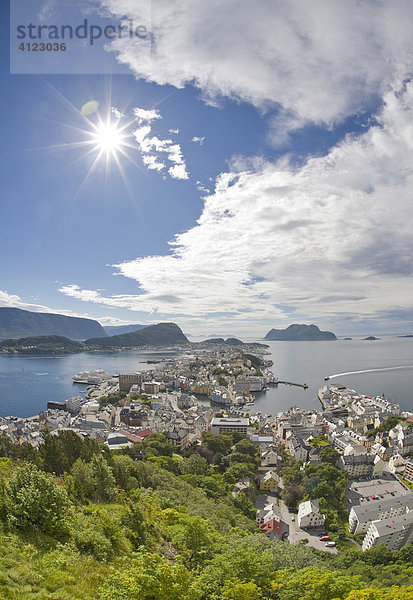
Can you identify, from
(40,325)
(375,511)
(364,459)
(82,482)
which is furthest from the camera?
(40,325)

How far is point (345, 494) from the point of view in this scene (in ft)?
A: 37.4

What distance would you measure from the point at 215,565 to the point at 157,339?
323 feet

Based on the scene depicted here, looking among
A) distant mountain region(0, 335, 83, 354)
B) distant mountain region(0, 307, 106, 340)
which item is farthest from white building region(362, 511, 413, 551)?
distant mountain region(0, 307, 106, 340)

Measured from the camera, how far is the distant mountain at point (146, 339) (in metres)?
80.1

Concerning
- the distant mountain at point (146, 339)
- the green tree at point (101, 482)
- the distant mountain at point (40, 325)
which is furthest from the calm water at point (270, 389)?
the distant mountain at point (40, 325)

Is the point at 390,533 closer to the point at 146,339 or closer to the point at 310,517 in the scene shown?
the point at 310,517

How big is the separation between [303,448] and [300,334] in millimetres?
128696

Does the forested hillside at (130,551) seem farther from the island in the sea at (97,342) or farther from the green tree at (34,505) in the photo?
the island in the sea at (97,342)

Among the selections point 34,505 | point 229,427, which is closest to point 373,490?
point 229,427

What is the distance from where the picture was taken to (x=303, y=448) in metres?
14.9

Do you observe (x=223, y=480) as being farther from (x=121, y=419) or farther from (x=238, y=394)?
(x=238, y=394)

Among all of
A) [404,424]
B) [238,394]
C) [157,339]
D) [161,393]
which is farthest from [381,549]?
[157,339]

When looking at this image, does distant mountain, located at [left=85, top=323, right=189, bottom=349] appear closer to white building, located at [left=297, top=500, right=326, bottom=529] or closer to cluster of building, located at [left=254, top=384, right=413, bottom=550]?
cluster of building, located at [left=254, top=384, right=413, bottom=550]

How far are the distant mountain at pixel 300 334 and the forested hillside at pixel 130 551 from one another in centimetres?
12968
